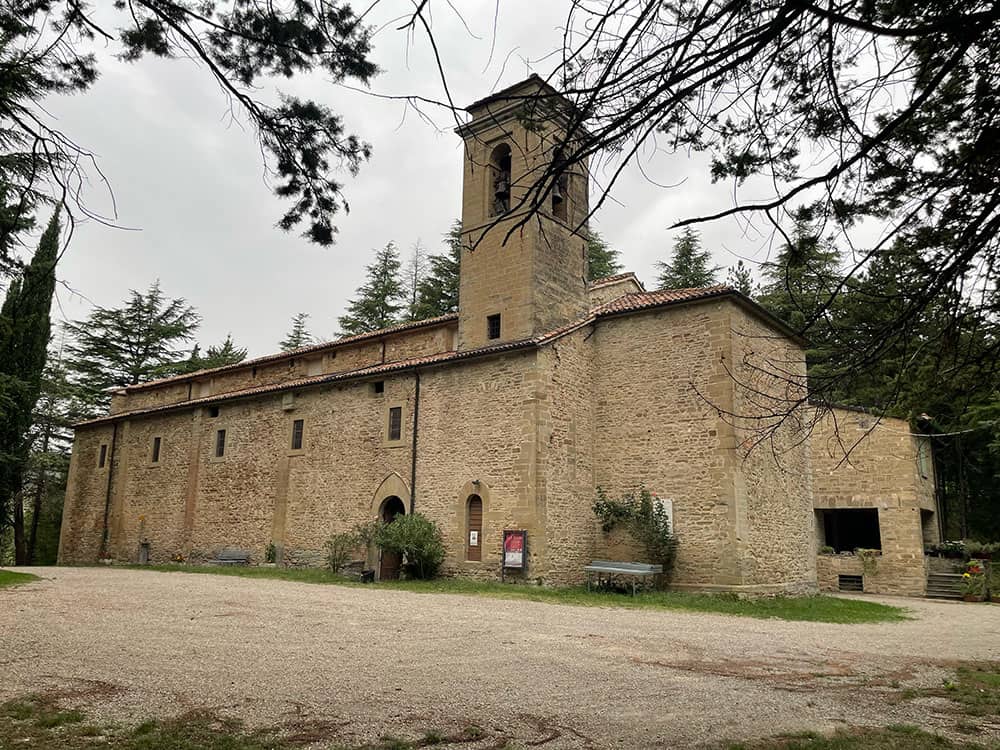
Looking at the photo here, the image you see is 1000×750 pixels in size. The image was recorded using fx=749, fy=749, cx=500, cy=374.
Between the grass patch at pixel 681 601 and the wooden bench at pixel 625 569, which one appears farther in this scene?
the wooden bench at pixel 625 569

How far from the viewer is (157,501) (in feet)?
91.2

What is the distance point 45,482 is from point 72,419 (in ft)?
11.1

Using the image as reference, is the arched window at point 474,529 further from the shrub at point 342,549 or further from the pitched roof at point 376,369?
the pitched roof at point 376,369

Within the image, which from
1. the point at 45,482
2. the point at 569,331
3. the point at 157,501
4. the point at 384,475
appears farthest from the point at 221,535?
the point at 45,482

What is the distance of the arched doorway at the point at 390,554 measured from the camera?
20000mm

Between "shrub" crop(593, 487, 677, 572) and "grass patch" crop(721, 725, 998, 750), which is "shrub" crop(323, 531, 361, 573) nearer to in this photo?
"shrub" crop(593, 487, 677, 572)

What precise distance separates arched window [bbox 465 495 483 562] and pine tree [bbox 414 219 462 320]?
19.8m

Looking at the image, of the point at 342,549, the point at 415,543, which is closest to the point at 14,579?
the point at 342,549

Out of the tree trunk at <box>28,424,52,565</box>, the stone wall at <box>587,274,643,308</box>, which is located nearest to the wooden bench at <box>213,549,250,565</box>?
the stone wall at <box>587,274,643,308</box>

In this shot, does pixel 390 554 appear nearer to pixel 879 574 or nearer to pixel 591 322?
pixel 591 322

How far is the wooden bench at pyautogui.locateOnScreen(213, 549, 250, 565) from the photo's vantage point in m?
23.6

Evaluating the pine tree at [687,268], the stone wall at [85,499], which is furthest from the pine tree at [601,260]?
the stone wall at [85,499]

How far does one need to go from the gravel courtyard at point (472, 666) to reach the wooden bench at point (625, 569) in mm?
2888

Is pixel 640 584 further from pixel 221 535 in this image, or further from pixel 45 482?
pixel 45 482
